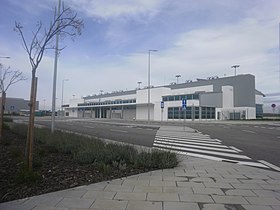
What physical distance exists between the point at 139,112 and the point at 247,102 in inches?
1029

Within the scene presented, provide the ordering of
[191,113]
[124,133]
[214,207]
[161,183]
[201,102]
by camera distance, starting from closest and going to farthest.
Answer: [214,207]
[161,183]
[124,133]
[201,102]
[191,113]

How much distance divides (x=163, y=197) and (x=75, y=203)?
61.0 inches

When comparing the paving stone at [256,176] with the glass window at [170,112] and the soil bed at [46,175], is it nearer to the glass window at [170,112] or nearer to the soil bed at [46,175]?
the soil bed at [46,175]

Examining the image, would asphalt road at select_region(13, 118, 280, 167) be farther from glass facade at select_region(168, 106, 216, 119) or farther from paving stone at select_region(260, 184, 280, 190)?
glass facade at select_region(168, 106, 216, 119)

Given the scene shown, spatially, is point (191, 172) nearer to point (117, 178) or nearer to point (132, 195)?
point (117, 178)

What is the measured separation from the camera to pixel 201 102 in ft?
188

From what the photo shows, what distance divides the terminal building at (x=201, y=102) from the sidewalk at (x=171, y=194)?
43.9 metres

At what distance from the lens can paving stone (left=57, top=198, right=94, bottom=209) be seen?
4561 millimetres

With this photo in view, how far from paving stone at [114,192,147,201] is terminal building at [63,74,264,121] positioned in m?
45.5

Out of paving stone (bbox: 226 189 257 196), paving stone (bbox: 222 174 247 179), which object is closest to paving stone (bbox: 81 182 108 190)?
paving stone (bbox: 226 189 257 196)

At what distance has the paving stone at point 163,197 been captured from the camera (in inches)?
195

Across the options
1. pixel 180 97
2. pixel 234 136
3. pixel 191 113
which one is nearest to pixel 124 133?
pixel 234 136

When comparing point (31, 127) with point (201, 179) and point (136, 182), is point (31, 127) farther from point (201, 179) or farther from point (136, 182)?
point (201, 179)

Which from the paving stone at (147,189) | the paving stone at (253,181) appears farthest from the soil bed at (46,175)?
the paving stone at (253,181)
